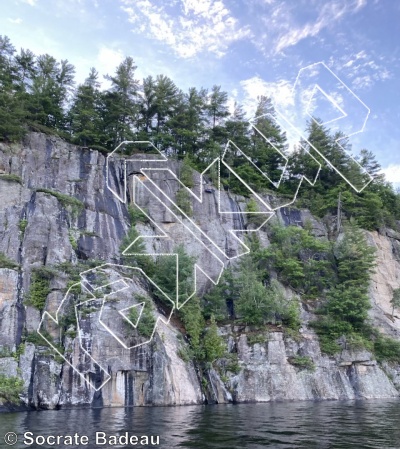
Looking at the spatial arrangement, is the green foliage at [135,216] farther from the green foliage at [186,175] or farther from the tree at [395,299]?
the tree at [395,299]

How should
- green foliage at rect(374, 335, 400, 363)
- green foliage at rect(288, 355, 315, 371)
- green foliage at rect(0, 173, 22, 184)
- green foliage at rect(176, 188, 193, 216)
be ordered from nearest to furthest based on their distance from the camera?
green foliage at rect(288, 355, 315, 371), green foliage at rect(0, 173, 22, 184), green foliage at rect(374, 335, 400, 363), green foliage at rect(176, 188, 193, 216)

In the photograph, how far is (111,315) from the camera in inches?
965

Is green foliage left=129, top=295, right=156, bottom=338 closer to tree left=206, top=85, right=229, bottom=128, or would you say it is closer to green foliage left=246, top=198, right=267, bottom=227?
green foliage left=246, top=198, right=267, bottom=227

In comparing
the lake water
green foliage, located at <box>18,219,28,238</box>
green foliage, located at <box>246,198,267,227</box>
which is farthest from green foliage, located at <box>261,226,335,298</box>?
the lake water

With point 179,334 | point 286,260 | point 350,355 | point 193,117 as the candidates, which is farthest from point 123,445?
point 193,117

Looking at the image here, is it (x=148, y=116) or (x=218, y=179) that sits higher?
(x=148, y=116)

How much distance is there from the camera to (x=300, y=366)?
2845 cm

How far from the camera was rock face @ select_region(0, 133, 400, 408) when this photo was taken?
73.4ft

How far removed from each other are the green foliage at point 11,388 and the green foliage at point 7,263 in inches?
254

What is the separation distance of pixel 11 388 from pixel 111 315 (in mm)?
6231

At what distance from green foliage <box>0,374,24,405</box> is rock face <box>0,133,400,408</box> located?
12.1 inches

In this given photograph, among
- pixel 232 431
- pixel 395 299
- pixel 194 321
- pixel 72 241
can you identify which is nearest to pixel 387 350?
pixel 395 299

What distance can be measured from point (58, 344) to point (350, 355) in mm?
19605

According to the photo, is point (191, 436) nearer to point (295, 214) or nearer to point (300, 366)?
point (300, 366)
